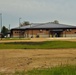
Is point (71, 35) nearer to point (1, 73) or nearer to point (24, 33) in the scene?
point (24, 33)

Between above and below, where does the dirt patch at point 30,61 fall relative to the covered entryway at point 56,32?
below

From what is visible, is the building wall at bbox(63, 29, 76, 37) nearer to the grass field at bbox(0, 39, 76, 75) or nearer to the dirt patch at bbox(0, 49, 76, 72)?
the grass field at bbox(0, 39, 76, 75)

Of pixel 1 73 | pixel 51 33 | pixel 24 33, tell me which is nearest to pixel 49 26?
pixel 51 33

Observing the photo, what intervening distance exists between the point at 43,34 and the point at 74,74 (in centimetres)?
10700

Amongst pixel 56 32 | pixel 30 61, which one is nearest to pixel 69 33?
pixel 56 32

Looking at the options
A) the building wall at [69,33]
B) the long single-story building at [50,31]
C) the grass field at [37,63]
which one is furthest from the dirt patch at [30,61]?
the building wall at [69,33]

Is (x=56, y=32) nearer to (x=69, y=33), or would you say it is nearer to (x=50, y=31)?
(x=50, y=31)

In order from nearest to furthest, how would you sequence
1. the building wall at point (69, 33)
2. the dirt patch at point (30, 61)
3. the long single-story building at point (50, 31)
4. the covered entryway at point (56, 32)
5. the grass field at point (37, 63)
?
the grass field at point (37, 63) → the dirt patch at point (30, 61) → the building wall at point (69, 33) → the long single-story building at point (50, 31) → the covered entryway at point (56, 32)

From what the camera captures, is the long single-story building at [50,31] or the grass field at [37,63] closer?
the grass field at [37,63]

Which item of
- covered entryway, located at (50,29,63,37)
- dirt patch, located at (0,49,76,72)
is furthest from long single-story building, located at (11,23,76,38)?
dirt patch, located at (0,49,76,72)

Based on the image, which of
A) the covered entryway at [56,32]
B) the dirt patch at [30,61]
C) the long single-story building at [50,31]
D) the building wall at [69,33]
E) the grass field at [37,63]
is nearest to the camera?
the grass field at [37,63]

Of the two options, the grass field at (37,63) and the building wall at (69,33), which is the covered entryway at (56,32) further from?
the grass field at (37,63)

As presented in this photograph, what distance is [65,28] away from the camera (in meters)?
119

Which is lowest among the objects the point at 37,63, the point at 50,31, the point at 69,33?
the point at 37,63
